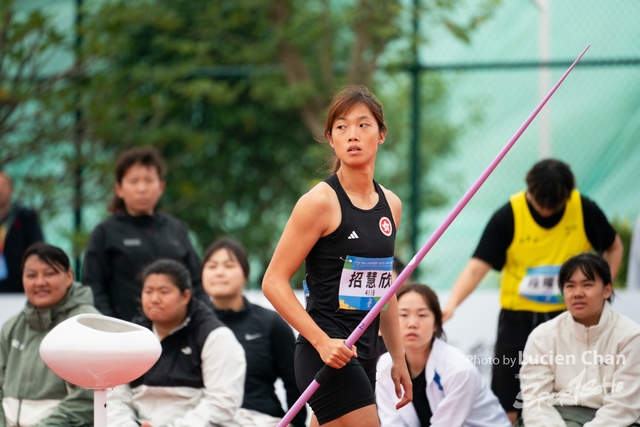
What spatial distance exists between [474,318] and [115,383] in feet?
9.11

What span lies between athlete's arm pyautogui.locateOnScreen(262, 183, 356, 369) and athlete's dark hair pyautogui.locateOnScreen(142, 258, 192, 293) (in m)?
1.45

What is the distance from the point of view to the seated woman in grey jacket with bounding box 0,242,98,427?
13.0 ft

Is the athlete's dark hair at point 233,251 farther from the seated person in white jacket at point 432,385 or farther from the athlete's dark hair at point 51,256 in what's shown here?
the seated person in white jacket at point 432,385

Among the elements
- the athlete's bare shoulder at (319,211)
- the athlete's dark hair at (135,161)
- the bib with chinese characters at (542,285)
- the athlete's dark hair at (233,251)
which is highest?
the athlete's dark hair at (135,161)

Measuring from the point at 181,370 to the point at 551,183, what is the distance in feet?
6.19

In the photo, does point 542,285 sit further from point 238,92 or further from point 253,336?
point 238,92

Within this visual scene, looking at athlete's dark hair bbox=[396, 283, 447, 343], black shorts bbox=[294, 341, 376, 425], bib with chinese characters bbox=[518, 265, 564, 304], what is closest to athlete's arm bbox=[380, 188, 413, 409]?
black shorts bbox=[294, 341, 376, 425]

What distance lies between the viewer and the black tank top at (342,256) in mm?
2645

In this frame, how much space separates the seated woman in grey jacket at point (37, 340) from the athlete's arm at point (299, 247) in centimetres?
163

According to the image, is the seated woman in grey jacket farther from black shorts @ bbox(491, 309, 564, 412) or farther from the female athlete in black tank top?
black shorts @ bbox(491, 309, 564, 412)

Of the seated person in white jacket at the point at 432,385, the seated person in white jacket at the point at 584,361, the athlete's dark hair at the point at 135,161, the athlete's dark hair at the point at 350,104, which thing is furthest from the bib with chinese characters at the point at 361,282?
the athlete's dark hair at the point at 135,161

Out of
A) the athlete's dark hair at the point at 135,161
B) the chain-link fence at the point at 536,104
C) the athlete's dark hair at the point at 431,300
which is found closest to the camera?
the athlete's dark hair at the point at 431,300

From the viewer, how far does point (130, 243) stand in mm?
4512

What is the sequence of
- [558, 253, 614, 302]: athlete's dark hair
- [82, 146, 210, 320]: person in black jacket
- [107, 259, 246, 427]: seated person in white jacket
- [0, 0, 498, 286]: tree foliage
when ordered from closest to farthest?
[558, 253, 614, 302]: athlete's dark hair
[107, 259, 246, 427]: seated person in white jacket
[82, 146, 210, 320]: person in black jacket
[0, 0, 498, 286]: tree foliage
